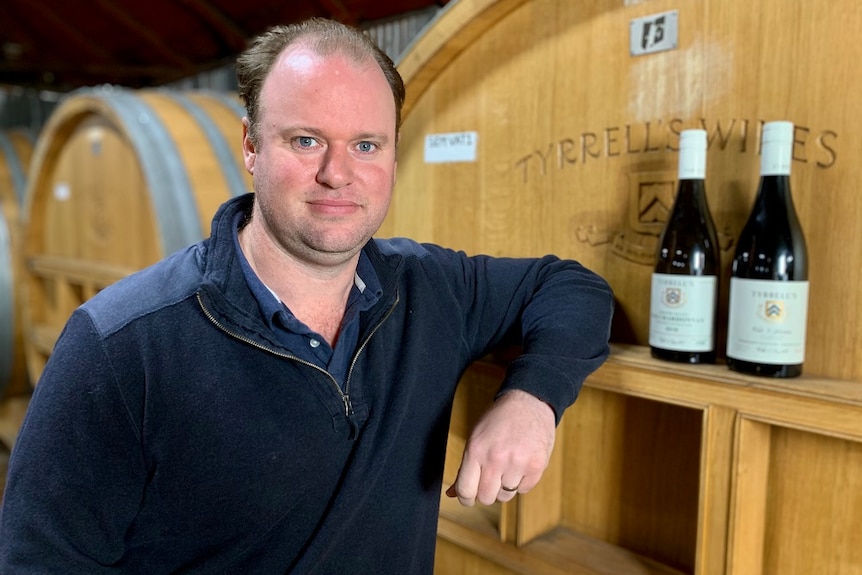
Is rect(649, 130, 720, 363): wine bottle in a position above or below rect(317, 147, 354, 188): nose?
below

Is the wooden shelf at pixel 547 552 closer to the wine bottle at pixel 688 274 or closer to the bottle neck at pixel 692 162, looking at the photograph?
the wine bottle at pixel 688 274

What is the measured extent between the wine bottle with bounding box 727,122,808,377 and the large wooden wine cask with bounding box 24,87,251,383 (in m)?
1.53

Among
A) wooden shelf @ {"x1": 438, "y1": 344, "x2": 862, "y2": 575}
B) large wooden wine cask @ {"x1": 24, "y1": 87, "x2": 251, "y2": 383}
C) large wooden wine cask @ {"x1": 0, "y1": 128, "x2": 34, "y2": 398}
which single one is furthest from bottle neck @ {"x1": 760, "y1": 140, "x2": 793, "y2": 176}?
large wooden wine cask @ {"x1": 0, "y1": 128, "x2": 34, "y2": 398}

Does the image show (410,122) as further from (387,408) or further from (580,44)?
(387,408)

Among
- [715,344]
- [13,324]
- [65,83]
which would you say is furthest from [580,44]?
[65,83]

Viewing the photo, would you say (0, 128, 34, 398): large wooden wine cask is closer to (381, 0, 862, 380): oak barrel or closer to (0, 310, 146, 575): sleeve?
(381, 0, 862, 380): oak barrel

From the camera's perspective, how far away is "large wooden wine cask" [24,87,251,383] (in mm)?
2193

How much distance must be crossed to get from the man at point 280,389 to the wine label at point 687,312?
123 millimetres

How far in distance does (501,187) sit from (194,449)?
0.86m

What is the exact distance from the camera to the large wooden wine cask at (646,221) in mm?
1079

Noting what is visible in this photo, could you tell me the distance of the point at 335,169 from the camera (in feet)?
3.71

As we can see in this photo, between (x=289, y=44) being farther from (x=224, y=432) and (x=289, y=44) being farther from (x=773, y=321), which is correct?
(x=773, y=321)

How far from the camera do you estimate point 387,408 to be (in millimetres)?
1254

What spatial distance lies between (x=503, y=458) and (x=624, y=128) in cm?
70
